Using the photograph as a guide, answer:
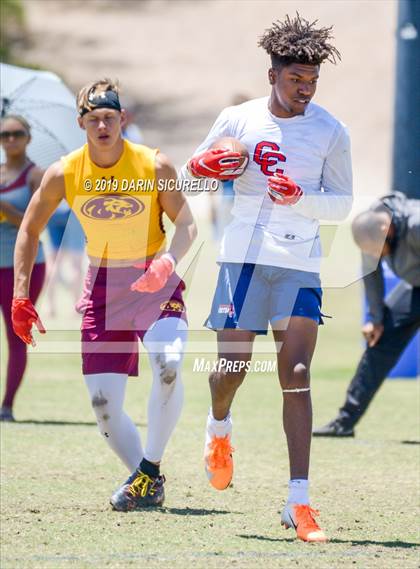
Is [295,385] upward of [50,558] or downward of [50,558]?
upward

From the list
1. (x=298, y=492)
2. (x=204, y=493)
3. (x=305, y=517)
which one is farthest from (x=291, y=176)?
(x=204, y=493)

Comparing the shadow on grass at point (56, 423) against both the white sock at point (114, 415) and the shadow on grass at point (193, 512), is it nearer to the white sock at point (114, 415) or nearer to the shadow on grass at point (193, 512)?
the white sock at point (114, 415)

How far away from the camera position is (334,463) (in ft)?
24.7

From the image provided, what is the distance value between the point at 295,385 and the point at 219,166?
3.38ft

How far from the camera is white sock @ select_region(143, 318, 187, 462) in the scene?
6.09m

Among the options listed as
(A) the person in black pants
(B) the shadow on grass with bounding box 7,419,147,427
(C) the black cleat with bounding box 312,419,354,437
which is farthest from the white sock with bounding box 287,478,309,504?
(B) the shadow on grass with bounding box 7,419,147,427

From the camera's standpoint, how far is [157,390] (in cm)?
616

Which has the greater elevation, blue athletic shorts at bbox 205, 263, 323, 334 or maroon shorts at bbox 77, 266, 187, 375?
blue athletic shorts at bbox 205, 263, 323, 334

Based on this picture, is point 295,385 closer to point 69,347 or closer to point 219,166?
point 219,166

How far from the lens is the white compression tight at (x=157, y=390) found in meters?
6.11

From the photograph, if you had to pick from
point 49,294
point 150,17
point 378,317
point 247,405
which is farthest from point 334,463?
point 150,17

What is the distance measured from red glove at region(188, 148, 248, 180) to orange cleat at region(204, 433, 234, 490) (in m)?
1.35

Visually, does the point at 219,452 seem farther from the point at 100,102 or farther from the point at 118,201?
the point at 100,102

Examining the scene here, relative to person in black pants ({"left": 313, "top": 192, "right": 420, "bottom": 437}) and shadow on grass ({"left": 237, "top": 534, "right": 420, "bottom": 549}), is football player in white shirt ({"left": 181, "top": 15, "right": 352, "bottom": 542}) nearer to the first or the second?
shadow on grass ({"left": 237, "top": 534, "right": 420, "bottom": 549})
